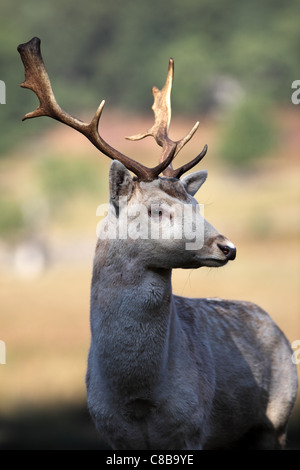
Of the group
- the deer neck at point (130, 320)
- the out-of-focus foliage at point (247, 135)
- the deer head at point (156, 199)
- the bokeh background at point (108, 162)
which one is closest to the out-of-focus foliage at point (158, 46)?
the bokeh background at point (108, 162)

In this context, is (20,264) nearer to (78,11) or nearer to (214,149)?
(214,149)

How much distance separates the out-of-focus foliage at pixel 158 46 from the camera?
310 feet

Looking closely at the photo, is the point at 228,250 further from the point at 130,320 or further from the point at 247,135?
the point at 247,135

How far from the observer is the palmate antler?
7.17m

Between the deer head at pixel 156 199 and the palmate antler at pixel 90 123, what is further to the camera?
the palmate antler at pixel 90 123

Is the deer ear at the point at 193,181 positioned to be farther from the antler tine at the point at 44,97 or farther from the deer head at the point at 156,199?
the antler tine at the point at 44,97

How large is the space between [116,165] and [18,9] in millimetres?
111753

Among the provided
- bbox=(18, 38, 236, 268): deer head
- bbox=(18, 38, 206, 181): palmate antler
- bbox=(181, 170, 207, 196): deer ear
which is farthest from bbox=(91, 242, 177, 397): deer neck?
bbox=(181, 170, 207, 196): deer ear

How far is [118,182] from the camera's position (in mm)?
7066

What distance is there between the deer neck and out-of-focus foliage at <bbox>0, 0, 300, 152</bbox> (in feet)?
247

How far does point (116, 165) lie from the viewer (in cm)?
693

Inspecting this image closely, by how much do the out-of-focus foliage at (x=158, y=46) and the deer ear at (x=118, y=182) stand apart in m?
75.2

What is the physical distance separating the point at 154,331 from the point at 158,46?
4005 inches

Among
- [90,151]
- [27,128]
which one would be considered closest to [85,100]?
[90,151]
